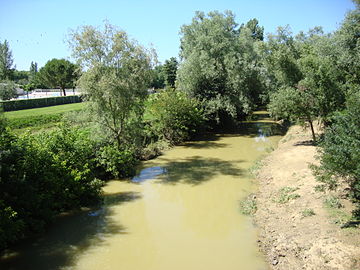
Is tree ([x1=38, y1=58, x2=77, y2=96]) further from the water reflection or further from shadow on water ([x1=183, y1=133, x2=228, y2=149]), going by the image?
the water reflection

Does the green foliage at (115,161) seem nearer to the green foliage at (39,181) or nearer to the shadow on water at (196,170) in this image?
the shadow on water at (196,170)

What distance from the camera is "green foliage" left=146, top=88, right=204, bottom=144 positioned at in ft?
76.2


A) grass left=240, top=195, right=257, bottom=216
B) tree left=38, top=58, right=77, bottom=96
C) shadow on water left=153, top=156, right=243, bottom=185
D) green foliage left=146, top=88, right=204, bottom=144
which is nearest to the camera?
grass left=240, top=195, right=257, bottom=216

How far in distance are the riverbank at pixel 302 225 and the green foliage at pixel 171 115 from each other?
1102 centimetres

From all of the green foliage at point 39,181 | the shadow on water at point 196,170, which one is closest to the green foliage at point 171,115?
the shadow on water at point 196,170

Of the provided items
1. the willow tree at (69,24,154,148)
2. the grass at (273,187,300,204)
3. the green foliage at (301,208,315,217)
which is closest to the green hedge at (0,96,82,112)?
the willow tree at (69,24,154,148)

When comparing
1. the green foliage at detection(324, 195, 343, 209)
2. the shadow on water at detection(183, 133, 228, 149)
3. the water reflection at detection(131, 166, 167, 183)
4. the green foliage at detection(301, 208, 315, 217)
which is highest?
the shadow on water at detection(183, 133, 228, 149)

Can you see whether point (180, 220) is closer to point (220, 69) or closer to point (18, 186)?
point (18, 186)

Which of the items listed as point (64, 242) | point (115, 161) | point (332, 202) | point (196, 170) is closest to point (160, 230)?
point (64, 242)

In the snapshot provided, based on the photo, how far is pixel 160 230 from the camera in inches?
403

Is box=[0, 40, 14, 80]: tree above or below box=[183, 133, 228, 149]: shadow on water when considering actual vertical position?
above

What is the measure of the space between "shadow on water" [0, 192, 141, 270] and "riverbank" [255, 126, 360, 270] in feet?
16.7

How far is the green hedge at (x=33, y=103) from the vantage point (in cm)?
3778

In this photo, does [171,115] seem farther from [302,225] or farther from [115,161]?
[302,225]
